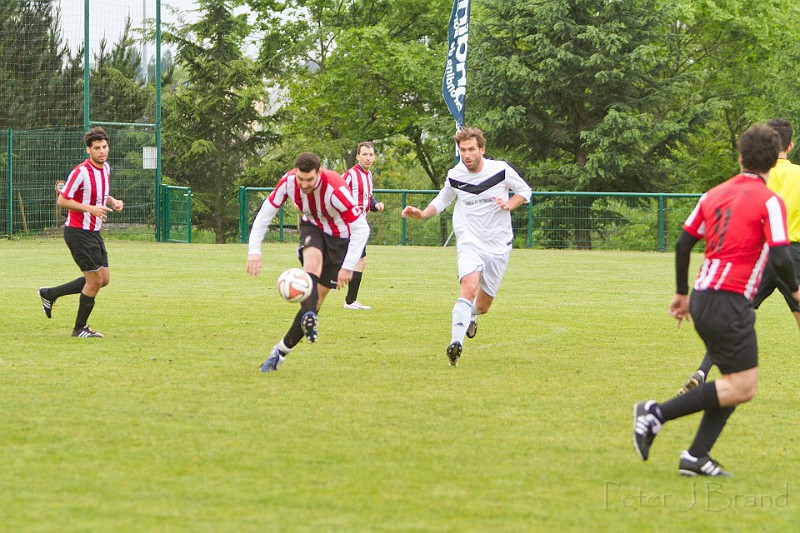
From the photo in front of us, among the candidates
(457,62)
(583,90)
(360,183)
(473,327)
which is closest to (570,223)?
(457,62)

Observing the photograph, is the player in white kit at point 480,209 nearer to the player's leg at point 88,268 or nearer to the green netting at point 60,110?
the player's leg at point 88,268

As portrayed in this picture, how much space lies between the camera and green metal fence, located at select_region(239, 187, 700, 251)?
29047 mm

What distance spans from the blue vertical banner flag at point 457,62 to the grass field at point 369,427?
517 inches

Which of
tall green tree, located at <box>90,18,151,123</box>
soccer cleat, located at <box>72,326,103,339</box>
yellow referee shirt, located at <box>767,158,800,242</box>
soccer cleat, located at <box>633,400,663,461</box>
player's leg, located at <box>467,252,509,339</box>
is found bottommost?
soccer cleat, located at <box>72,326,103,339</box>

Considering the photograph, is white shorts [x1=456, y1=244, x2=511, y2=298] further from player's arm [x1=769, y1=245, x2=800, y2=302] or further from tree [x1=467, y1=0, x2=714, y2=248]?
tree [x1=467, y1=0, x2=714, y2=248]

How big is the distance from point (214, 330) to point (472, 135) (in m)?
3.60

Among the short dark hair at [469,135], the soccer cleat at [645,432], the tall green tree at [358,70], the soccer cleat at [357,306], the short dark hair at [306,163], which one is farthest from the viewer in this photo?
the tall green tree at [358,70]

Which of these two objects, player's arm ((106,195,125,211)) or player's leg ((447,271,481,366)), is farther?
player's arm ((106,195,125,211))

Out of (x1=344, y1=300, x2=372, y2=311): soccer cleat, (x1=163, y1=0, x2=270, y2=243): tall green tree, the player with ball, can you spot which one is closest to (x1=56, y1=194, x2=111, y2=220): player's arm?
the player with ball

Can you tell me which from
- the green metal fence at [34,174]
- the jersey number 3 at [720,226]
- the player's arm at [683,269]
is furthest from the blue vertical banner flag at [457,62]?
the jersey number 3 at [720,226]

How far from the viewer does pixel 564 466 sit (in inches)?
215

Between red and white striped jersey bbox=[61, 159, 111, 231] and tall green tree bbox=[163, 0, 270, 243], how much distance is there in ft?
90.8

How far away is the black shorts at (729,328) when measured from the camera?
523 cm

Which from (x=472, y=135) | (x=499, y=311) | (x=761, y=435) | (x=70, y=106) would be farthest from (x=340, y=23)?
(x=761, y=435)
